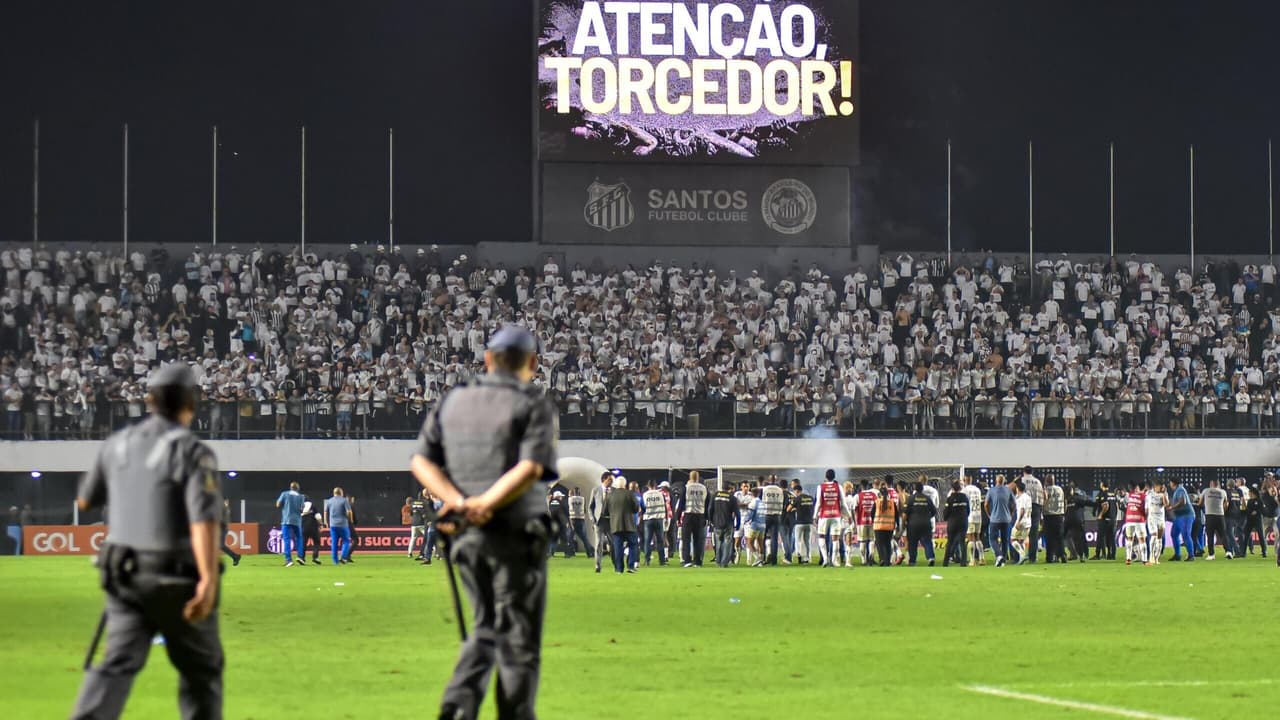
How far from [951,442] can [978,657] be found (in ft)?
104

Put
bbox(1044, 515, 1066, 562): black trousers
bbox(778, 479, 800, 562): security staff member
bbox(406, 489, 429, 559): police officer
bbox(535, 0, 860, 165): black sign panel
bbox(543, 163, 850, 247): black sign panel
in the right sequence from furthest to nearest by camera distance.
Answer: bbox(543, 163, 850, 247): black sign panel, bbox(535, 0, 860, 165): black sign panel, bbox(406, 489, 429, 559): police officer, bbox(778, 479, 800, 562): security staff member, bbox(1044, 515, 1066, 562): black trousers

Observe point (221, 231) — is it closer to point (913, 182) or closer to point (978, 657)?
point (913, 182)

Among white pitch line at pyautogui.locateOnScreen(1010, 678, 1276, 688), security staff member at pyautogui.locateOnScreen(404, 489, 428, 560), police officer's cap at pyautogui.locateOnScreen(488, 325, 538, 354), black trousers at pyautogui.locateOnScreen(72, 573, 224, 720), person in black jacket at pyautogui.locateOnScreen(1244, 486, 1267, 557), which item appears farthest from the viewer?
person in black jacket at pyautogui.locateOnScreen(1244, 486, 1267, 557)

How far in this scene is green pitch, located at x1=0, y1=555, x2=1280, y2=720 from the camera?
40.8 ft

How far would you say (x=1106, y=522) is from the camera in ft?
130

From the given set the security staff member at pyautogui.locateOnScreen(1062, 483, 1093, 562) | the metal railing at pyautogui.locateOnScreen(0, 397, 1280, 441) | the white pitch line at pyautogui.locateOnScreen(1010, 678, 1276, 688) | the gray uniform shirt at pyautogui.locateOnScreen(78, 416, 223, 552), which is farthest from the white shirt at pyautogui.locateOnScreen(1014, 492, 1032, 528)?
the gray uniform shirt at pyautogui.locateOnScreen(78, 416, 223, 552)

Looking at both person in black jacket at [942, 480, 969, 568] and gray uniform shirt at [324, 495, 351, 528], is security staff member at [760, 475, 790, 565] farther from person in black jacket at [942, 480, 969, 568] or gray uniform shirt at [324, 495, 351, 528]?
gray uniform shirt at [324, 495, 351, 528]

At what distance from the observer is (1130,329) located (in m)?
53.0

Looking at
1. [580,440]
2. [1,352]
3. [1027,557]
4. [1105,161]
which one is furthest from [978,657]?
[1105,161]

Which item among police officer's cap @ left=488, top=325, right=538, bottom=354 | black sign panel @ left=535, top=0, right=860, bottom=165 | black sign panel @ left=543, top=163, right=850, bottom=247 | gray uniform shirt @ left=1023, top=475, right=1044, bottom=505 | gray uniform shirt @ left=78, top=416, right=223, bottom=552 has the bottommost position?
gray uniform shirt @ left=1023, top=475, right=1044, bottom=505

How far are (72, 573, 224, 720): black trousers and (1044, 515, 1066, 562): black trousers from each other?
1185 inches

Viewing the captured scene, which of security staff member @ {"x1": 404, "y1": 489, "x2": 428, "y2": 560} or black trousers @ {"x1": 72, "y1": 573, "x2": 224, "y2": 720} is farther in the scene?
security staff member @ {"x1": 404, "y1": 489, "x2": 428, "y2": 560}

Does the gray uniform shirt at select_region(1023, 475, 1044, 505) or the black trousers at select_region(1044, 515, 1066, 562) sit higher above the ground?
the gray uniform shirt at select_region(1023, 475, 1044, 505)

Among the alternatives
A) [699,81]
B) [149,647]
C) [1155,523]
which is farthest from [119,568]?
[699,81]
